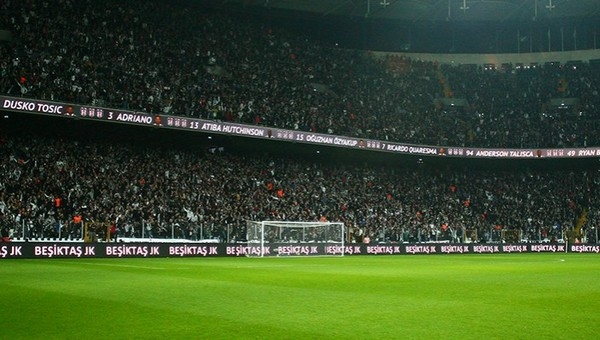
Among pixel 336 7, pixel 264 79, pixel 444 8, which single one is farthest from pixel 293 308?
pixel 444 8

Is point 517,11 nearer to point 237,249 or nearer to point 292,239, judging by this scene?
point 292,239

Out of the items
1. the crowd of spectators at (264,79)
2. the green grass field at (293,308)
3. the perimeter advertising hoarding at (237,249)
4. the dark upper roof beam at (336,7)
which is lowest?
the perimeter advertising hoarding at (237,249)

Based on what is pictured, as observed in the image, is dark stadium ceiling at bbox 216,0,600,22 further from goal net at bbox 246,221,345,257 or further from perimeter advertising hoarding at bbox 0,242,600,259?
goal net at bbox 246,221,345,257

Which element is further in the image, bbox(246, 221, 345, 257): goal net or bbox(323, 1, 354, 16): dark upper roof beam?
bbox(323, 1, 354, 16): dark upper roof beam

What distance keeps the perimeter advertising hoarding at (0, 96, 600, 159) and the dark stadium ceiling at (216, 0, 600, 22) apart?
11204mm

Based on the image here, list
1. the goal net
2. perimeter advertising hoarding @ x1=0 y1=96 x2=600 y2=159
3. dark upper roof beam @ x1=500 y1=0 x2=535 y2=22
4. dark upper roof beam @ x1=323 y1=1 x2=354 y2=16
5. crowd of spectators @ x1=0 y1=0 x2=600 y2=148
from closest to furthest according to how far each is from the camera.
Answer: perimeter advertising hoarding @ x1=0 y1=96 x2=600 y2=159
the goal net
crowd of spectators @ x1=0 y1=0 x2=600 y2=148
dark upper roof beam @ x1=323 y1=1 x2=354 y2=16
dark upper roof beam @ x1=500 y1=0 x2=535 y2=22

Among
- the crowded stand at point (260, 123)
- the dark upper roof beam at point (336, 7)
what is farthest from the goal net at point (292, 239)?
the dark upper roof beam at point (336, 7)

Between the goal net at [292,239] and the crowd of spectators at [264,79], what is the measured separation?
8537 mm

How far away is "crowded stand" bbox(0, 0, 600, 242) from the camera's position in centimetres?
3331

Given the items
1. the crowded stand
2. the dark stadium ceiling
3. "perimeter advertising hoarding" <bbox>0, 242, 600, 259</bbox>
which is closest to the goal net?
"perimeter advertising hoarding" <bbox>0, 242, 600, 259</bbox>

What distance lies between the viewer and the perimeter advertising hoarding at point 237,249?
27969mm

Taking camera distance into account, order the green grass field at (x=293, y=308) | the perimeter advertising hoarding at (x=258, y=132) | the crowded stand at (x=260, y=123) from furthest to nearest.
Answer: the crowded stand at (x=260, y=123), the perimeter advertising hoarding at (x=258, y=132), the green grass field at (x=293, y=308)

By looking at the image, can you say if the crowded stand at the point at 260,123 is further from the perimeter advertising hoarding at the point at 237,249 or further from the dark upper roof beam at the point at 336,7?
the dark upper roof beam at the point at 336,7

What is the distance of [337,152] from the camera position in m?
44.8
